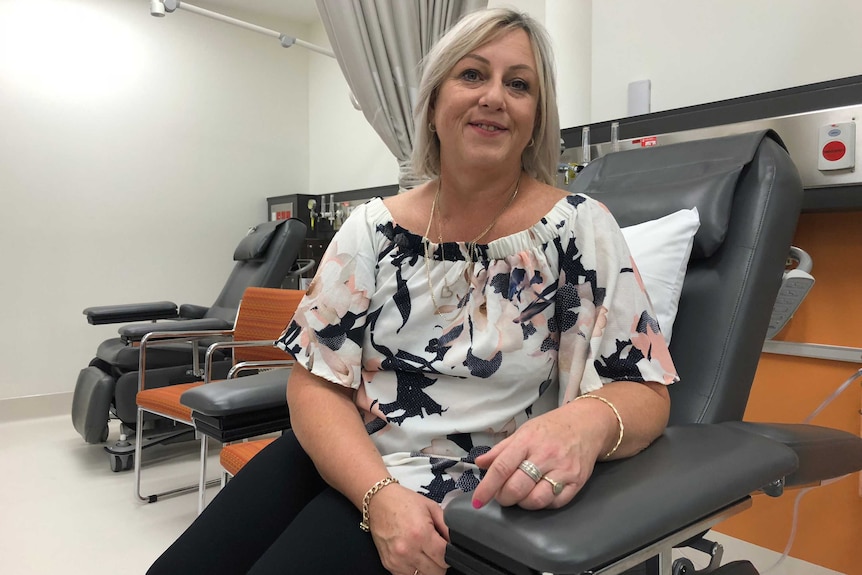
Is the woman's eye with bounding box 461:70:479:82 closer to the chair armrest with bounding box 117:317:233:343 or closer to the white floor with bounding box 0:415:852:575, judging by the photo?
the white floor with bounding box 0:415:852:575

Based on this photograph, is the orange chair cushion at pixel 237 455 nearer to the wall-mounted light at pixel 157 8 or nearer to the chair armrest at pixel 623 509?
the chair armrest at pixel 623 509

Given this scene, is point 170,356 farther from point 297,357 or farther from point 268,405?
point 297,357

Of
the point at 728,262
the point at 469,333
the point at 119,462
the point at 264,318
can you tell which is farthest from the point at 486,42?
the point at 119,462

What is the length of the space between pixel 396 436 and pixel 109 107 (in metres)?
4.16

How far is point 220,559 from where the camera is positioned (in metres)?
1.00

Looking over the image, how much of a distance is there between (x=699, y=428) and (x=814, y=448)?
26 centimetres

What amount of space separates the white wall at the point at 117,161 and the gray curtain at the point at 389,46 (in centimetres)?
273

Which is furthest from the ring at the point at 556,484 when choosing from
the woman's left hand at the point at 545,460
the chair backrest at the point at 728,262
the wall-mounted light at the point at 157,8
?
the wall-mounted light at the point at 157,8

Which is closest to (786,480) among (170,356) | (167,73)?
(170,356)

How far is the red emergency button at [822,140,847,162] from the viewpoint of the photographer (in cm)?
170

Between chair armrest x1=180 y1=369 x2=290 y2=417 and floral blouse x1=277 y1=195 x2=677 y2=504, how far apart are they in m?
0.35

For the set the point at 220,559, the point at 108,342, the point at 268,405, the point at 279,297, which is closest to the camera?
the point at 220,559

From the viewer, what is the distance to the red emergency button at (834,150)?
5.57 ft

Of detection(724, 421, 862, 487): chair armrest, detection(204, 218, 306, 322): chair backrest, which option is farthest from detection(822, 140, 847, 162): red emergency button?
detection(204, 218, 306, 322): chair backrest
